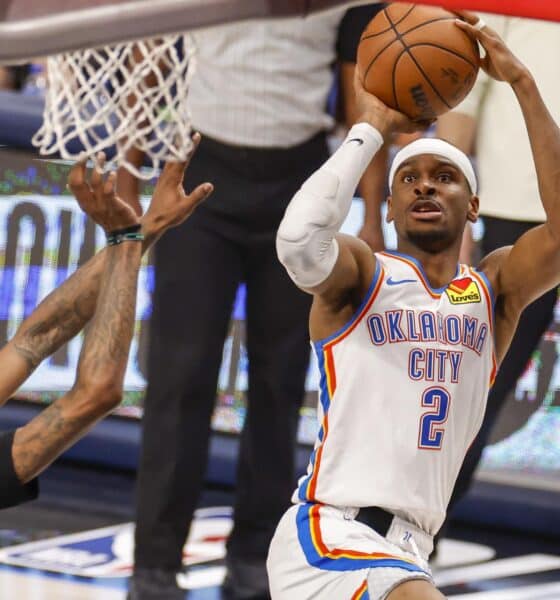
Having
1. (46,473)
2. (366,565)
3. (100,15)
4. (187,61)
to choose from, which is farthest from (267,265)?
(46,473)

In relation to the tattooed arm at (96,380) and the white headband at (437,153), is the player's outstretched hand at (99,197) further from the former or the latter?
the white headband at (437,153)

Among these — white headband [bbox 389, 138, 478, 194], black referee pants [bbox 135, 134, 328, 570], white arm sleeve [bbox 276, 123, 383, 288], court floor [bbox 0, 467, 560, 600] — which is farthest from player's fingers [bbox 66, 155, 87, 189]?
court floor [bbox 0, 467, 560, 600]

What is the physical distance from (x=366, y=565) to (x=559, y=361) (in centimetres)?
302

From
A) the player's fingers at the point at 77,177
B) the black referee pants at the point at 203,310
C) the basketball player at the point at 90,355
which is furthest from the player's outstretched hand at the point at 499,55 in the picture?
the black referee pants at the point at 203,310

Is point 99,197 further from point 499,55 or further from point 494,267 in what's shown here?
point 494,267

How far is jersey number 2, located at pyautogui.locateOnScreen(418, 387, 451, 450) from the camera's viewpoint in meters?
4.19

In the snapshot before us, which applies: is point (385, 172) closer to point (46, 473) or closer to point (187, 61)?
point (187, 61)

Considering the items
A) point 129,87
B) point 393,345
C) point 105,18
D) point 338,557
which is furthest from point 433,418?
point 129,87

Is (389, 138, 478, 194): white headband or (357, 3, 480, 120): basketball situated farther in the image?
(389, 138, 478, 194): white headband

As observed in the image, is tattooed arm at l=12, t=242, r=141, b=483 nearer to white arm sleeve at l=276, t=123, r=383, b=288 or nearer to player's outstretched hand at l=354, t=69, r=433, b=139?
white arm sleeve at l=276, t=123, r=383, b=288

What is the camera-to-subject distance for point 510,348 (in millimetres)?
5531

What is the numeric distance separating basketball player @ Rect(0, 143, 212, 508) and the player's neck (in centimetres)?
76

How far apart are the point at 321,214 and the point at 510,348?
1655mm

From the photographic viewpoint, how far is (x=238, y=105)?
5.52m
